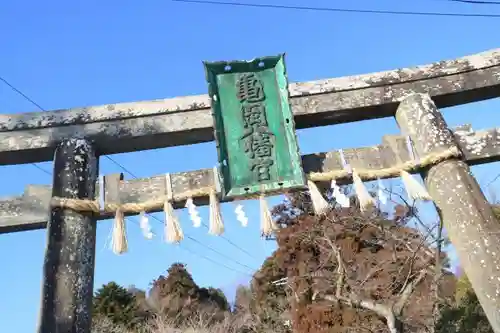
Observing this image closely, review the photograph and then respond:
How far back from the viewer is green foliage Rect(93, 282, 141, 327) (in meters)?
19.3

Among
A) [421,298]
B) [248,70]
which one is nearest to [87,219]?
[248,70]

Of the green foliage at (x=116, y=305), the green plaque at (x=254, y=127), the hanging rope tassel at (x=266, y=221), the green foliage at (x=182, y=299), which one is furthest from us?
the green foliage at (x=182, y=299)

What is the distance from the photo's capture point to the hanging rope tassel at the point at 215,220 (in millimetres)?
3225

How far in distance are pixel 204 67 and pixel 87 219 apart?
1.43 metres

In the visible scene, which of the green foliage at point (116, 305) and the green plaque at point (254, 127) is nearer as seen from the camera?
the green plaque at point (254, 127)

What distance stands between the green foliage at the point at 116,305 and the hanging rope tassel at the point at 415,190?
18.1 meters

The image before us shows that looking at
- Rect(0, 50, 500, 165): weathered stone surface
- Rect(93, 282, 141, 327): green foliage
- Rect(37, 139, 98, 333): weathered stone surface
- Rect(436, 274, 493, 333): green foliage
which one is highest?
Rect(93, 282, 141, 327): green foliage

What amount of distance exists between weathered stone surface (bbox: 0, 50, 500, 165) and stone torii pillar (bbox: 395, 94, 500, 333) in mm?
216

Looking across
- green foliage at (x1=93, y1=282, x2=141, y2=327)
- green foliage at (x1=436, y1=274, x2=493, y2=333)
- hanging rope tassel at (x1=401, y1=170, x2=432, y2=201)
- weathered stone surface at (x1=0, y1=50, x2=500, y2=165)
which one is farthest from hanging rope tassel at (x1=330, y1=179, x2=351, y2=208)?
green foliage at (x1=93, y1=282, x2=141, y2=327)

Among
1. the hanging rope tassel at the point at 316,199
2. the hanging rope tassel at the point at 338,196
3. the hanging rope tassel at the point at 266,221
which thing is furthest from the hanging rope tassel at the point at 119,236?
the hanging rope tassel at the point at 338,196

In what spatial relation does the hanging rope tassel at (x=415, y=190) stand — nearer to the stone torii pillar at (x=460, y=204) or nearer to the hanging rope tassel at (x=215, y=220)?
the stone torii pillar at (x=460, y=204)

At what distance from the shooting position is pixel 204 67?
11.7 ft

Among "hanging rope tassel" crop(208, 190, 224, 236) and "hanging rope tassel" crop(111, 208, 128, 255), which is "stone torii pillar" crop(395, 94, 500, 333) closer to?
"hanging rope tassel" crop(208, 190, 224, 236)

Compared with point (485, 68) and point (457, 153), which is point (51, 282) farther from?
point (485, 68)
